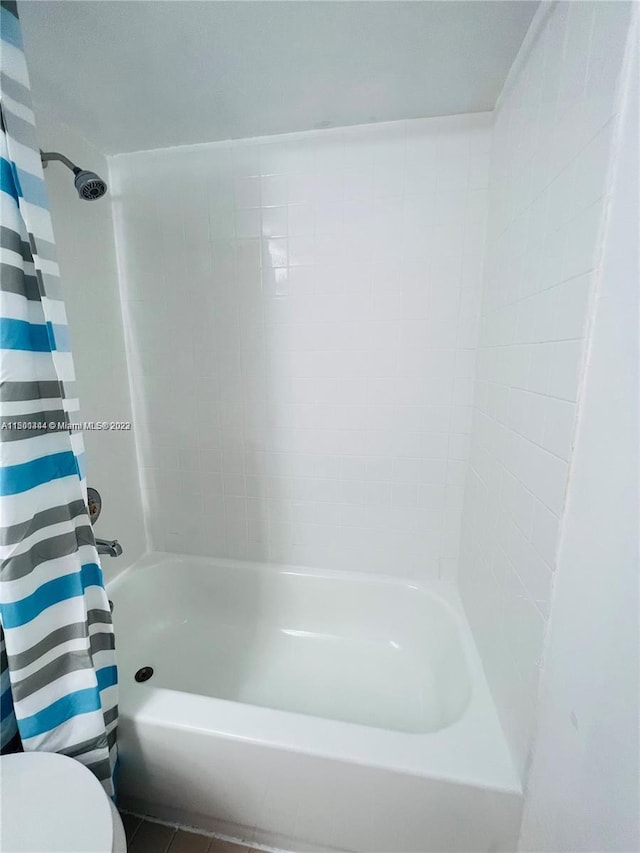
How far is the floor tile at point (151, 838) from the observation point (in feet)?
3.18

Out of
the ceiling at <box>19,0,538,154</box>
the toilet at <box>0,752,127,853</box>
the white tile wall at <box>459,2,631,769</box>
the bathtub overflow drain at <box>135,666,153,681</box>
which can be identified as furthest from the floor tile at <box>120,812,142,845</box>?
the ceiling at <box>19,0,538,154</box>

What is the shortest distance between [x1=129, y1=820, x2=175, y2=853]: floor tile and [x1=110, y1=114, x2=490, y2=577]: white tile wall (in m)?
0.84

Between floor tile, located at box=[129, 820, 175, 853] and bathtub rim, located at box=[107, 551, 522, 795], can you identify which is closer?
bathtub rim, located at box=[107, 551, 522, 795]

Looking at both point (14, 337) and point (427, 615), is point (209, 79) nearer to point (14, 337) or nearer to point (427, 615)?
point (14, 337)

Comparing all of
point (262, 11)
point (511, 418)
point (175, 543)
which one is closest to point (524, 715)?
point (511, 418)

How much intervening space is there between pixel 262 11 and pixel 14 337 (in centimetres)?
92

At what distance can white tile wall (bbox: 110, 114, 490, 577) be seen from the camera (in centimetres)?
124

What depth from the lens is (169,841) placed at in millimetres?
987

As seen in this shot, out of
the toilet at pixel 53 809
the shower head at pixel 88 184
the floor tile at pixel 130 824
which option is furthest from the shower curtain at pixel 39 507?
the floor tile at pixel 130 824

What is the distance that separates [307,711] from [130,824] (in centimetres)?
58

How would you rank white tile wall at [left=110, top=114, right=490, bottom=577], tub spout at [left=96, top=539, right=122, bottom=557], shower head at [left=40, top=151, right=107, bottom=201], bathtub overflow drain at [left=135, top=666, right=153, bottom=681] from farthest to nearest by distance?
bathtub overflow drain at [left=135, top=666, right=153, bottom=681]
white tile wall at [left=110, top=114, right=490, bottom=577]
tub spout at [left=96, top=539, right=122, bottom=557]
shower head at [left=40, top=151, right=107, bottom=201]

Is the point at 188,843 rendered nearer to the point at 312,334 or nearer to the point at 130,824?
the point at 130,824

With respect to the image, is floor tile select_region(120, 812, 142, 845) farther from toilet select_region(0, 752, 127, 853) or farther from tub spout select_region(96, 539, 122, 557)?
tub spout select_region(96, 539, 122, 557)

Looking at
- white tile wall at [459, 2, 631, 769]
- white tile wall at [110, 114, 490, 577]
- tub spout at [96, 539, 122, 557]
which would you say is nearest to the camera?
white tile wall at [459, 2, 631, 769]
